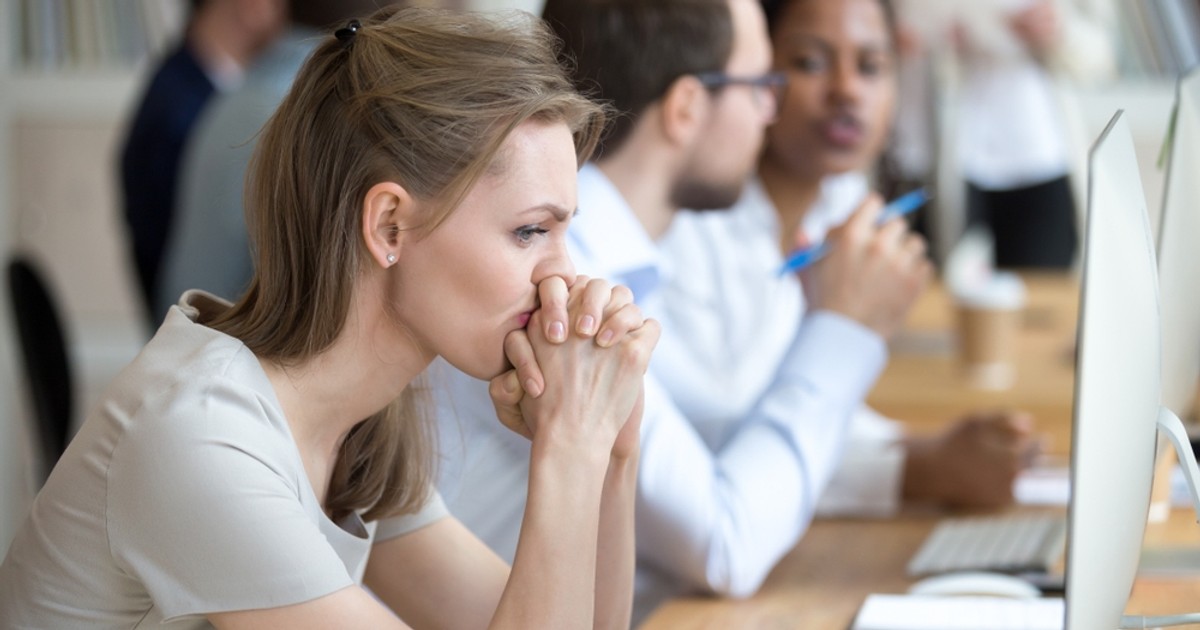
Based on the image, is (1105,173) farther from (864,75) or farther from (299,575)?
(864,75)

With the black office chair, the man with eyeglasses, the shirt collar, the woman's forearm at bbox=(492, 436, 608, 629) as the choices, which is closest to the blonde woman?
the woman's forearm at bbox=(492, 436, 608, 629)

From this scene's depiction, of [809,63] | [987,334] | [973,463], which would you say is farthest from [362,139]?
[987,334]

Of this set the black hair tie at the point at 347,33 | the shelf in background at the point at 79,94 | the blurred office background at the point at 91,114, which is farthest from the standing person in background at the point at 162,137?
the black hair tie at the point at 347,33

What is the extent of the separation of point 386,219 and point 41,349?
1.20m

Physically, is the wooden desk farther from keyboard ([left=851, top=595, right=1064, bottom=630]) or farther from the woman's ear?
the woman's ear

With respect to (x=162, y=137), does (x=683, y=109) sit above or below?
above

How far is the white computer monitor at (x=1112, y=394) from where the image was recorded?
715 mm

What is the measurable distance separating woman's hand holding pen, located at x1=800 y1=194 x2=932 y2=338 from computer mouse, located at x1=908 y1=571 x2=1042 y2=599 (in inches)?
13.3

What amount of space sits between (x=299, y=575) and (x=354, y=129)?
301 millimetres

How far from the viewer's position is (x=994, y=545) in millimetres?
1473

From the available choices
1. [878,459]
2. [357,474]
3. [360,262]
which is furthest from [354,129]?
[878,459]

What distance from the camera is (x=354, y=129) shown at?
3.02 ft

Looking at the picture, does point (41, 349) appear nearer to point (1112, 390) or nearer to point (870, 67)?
point (870, 67)

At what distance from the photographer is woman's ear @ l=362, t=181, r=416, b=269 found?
911 millimetres
